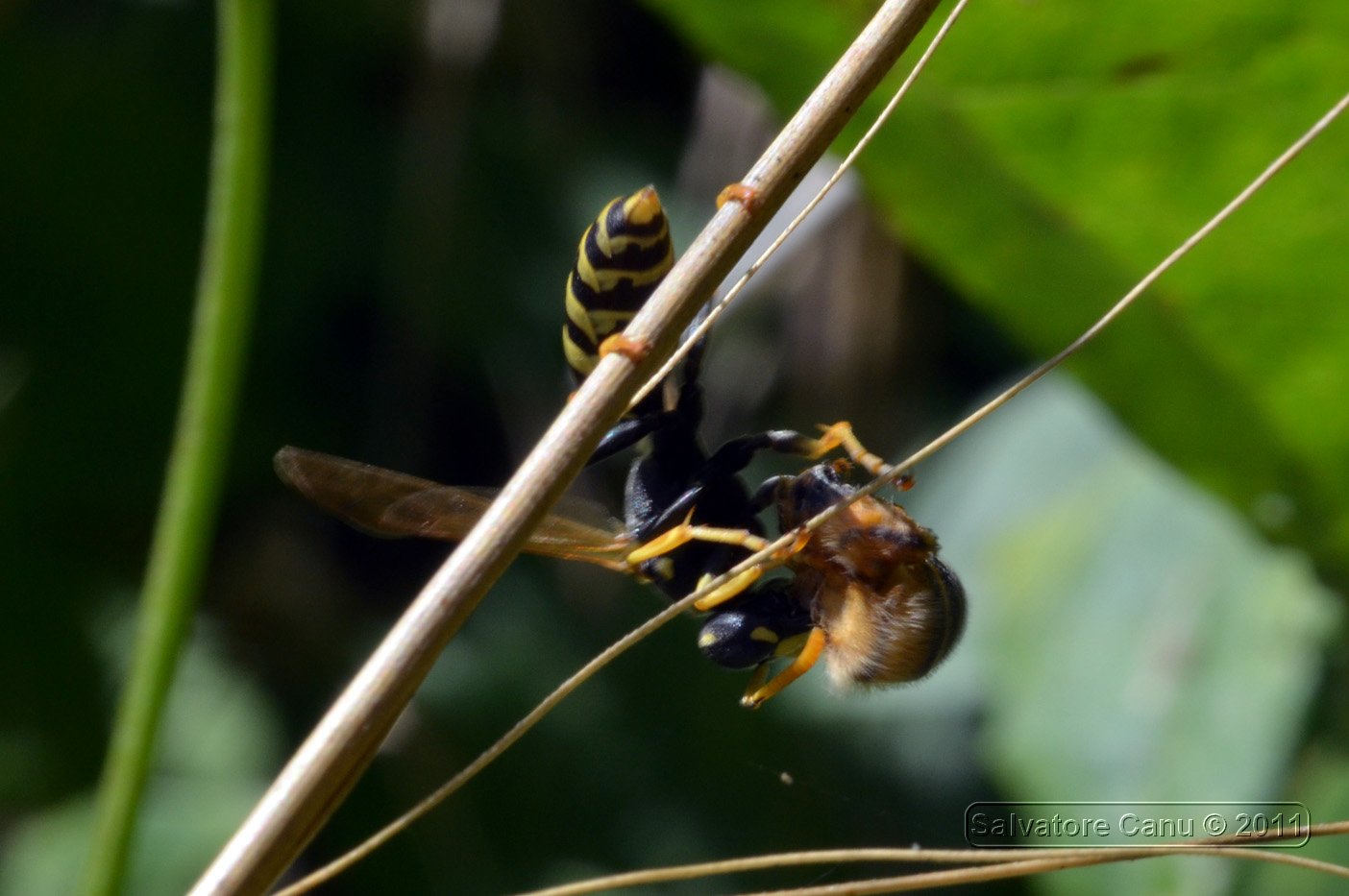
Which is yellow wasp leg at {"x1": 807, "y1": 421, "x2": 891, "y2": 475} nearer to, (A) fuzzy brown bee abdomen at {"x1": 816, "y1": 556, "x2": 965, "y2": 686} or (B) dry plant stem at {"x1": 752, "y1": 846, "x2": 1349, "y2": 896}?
(A) fuzzy brown bee abdomen at {"x1": 816, "y1": 556, "x2": 965, "y2": 686}

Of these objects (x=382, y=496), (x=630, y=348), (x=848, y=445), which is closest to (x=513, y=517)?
(x=630, y=348)

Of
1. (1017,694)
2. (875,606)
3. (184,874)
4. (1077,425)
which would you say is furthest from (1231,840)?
(184,874)

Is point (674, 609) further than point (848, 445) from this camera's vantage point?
No

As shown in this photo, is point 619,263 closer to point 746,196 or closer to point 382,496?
point 382,496

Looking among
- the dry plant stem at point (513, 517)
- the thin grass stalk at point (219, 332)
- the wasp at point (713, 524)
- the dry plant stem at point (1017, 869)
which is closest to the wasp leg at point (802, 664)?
the wasp at point (713, 524)

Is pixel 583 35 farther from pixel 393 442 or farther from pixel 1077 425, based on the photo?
pixel 1077 425

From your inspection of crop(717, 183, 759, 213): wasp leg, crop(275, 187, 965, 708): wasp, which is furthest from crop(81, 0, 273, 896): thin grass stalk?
crop(717, 183, 759, 213): wasp leg
